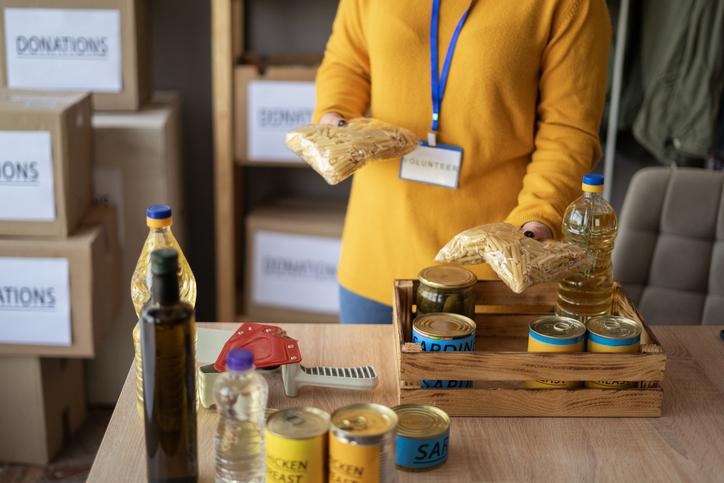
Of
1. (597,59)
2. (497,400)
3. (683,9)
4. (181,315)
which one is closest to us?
(181,315)

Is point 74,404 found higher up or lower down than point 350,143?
lower down

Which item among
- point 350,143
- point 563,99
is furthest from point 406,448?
point 563,99

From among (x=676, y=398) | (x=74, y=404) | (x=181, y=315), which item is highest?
(x=181, y=315)

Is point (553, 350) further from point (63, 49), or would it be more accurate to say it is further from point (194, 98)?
point (194, 98)

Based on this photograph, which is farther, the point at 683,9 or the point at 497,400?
the point at 683,9

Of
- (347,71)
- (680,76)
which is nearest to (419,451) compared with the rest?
(347,71)

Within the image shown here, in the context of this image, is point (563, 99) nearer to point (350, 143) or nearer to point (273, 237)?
point (350, 143)

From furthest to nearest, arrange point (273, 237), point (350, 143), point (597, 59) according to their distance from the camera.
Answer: point (273, 237), point (597, 59), point (350, 143)

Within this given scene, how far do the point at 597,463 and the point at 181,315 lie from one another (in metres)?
0.55

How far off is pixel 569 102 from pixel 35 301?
55.7 inches

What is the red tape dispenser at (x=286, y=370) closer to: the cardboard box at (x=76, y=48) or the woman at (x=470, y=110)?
the woman at (x=470, y=110)

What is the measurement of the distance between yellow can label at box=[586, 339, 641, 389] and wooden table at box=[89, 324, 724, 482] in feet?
0.16

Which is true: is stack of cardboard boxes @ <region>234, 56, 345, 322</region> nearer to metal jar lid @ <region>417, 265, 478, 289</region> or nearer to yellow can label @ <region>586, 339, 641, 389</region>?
metal jar lid @ <region>417, 265, 478, 289</region>

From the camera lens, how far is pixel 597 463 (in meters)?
1.08
